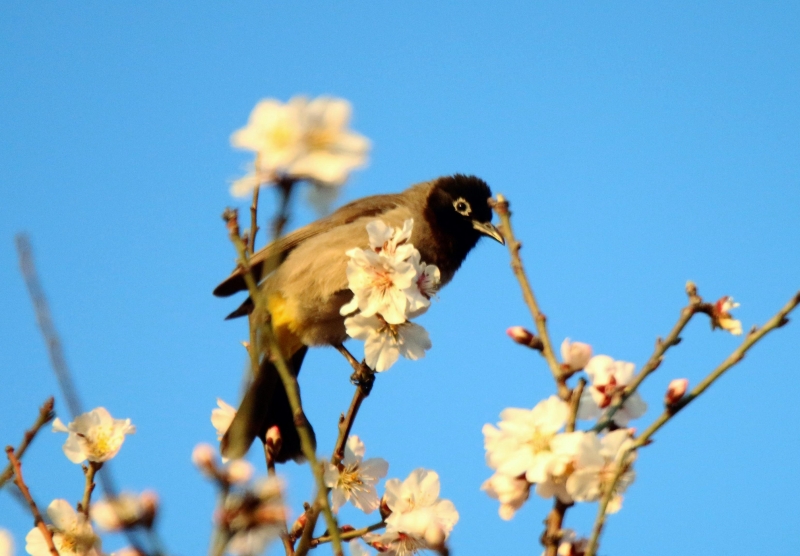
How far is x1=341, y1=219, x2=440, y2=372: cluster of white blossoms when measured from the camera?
292 cm

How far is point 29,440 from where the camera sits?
2.48 m

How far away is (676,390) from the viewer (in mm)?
2059

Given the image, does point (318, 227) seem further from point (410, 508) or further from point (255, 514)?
point (255, 514)

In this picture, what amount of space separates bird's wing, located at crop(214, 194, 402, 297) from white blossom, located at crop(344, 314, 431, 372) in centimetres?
205

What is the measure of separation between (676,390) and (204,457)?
1.07 metres

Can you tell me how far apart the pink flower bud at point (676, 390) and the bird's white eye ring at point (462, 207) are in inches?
166

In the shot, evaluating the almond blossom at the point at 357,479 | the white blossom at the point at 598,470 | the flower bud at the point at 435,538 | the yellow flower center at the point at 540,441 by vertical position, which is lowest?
the flower bud at the point at 435,538

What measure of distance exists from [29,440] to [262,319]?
1029 millimetres

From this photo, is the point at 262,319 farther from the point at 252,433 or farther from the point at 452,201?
the point at 452,201

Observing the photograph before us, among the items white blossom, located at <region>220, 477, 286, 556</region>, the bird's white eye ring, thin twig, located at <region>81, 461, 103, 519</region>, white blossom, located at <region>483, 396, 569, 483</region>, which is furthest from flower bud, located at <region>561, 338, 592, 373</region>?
the bird's white eye ring

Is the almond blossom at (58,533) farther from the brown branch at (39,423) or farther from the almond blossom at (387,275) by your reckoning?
the almond blossom at (387,275)

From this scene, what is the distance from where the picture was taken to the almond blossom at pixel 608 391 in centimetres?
226

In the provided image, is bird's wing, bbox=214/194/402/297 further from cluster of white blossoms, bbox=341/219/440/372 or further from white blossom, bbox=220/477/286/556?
white blossom, bbox=220/477/286/556

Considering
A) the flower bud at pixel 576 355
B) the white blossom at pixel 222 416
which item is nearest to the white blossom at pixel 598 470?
the flower bud at pixel 576 355
